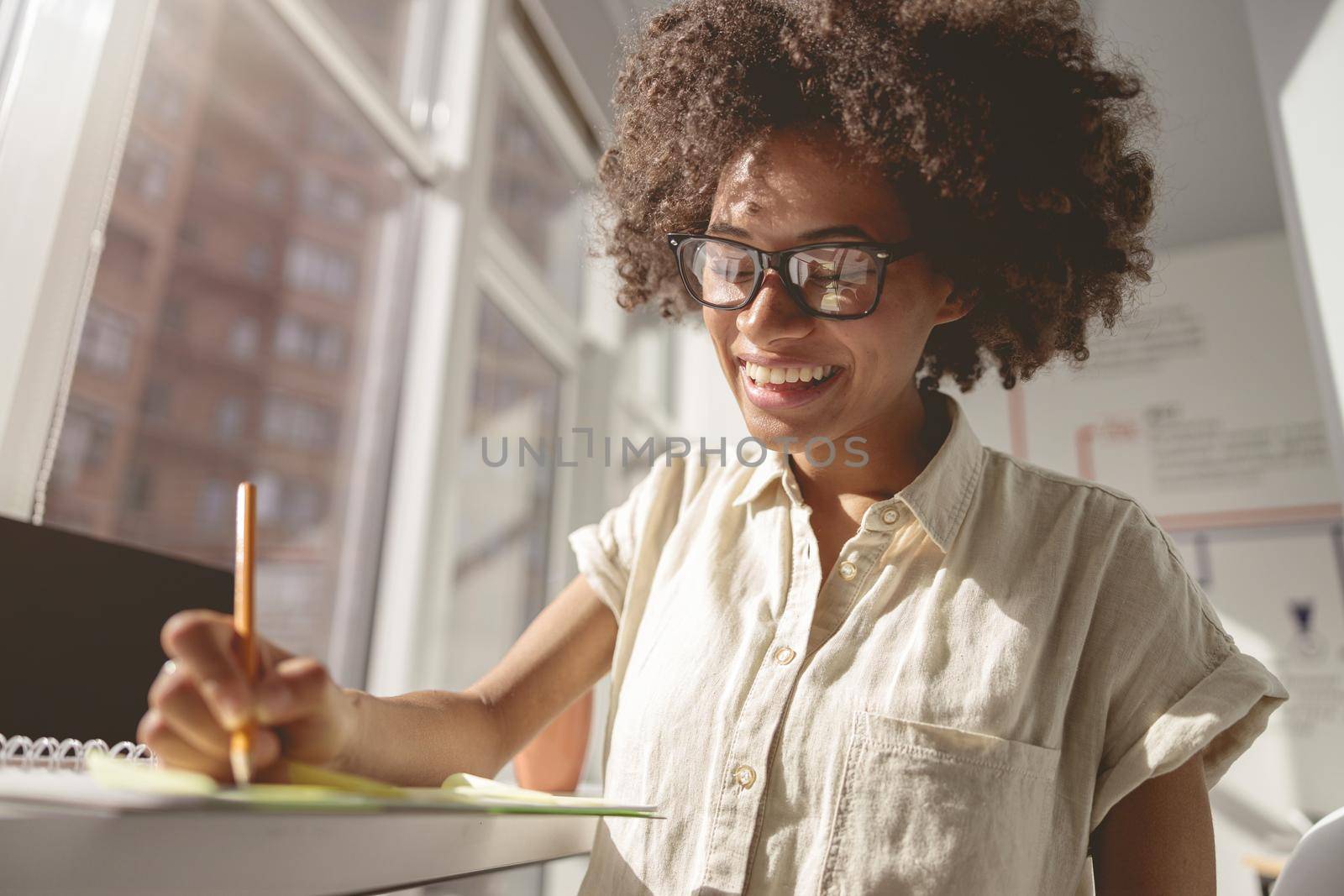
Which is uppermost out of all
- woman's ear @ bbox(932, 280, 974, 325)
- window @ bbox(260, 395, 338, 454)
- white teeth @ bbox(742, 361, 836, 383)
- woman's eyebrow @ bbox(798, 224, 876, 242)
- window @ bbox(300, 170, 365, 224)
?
window @ bbox(300, 170, 365, 224)

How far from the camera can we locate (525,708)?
0.83 metres

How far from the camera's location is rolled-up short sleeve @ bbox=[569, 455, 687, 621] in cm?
93

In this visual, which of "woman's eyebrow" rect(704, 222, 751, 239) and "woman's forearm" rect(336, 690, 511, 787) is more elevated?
"woman's eyebrow" rect(704, 222, 751, 239)

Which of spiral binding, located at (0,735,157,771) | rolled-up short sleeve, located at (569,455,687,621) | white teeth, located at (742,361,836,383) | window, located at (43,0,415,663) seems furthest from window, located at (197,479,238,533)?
white teeth, located at (742,361,836,383)

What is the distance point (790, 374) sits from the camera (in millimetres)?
810

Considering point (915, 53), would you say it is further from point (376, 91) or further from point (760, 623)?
point (376, 91)

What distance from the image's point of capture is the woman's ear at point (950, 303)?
874 mm

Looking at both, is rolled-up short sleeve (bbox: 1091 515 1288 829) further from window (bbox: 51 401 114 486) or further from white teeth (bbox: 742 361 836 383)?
window (bbox: 51 401 114 486)

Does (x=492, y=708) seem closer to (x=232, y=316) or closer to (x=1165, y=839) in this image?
(x=1165, y=839)

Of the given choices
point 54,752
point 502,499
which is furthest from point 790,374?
point 502,499

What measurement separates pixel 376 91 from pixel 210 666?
1939 mm

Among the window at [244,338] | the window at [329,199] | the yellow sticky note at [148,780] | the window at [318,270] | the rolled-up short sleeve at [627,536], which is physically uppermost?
the window at [329,199]

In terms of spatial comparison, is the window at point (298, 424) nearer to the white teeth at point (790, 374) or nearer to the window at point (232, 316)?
the window at point (232, 316)

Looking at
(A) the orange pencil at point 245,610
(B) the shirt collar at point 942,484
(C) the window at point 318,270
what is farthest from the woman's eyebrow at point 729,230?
(C) the window at point 318,270
